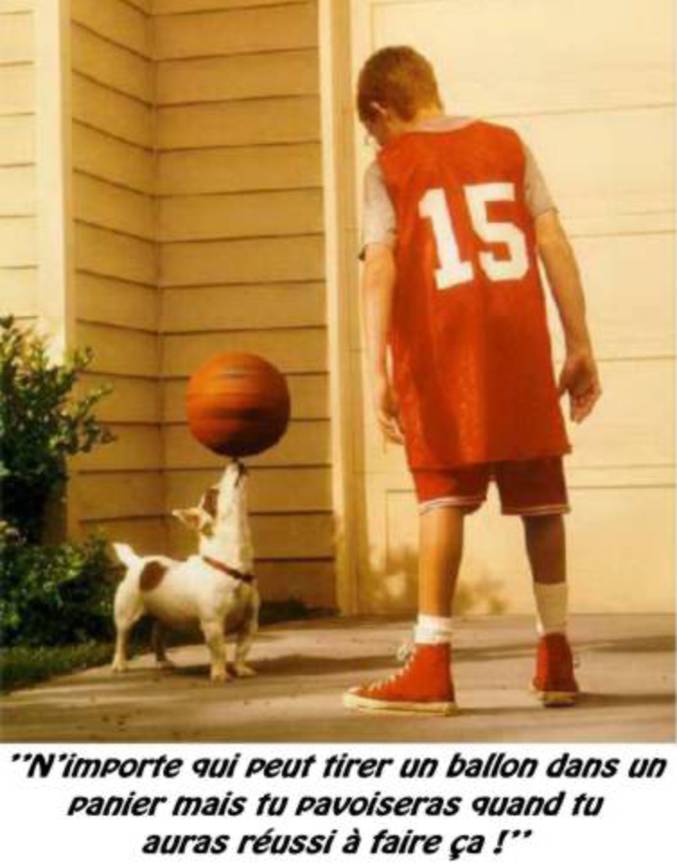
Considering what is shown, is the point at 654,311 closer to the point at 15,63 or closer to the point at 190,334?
the point at 190,334

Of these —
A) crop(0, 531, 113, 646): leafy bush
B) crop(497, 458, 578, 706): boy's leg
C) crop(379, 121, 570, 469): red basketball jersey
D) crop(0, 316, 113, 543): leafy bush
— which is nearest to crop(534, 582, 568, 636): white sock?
crop(497, 458, 578, 706): boy's leg

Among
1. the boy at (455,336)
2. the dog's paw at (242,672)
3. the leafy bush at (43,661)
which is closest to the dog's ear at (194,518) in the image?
the dog's paw at (242,672)

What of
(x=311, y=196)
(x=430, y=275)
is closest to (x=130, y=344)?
(x=311, y=196)

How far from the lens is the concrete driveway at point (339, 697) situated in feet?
10.4

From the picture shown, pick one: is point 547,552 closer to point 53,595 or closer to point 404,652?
point 404,652

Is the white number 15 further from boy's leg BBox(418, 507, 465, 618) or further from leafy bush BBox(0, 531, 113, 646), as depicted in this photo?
leafy bush BBox(0, 531, 113, 646)

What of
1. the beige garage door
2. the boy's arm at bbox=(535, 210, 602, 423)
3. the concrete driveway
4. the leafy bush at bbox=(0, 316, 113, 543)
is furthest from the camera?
the beige garage door

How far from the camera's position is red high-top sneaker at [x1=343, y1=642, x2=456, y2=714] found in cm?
328

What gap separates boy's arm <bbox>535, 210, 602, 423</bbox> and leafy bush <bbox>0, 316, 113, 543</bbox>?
194cm

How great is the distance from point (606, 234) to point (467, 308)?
228 centimetres

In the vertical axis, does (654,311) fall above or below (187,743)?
above

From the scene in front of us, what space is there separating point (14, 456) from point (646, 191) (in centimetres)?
225

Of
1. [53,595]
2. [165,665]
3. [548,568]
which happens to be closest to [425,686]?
[548,568]

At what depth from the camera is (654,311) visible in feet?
17.6
